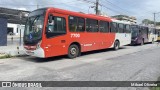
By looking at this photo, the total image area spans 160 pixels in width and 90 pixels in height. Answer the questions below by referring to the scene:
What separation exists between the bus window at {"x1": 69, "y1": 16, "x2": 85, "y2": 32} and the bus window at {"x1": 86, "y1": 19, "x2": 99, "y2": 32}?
2.02ft

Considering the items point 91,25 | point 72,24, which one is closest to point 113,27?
point 91,25

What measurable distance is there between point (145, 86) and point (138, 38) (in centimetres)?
2023

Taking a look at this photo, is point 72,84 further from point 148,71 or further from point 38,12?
point 38,12

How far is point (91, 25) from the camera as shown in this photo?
1587 centimetres

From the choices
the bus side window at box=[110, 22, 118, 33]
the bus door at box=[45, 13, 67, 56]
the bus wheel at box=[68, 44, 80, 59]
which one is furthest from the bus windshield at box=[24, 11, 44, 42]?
the bus side window at box=[110, 22, 118, 33]

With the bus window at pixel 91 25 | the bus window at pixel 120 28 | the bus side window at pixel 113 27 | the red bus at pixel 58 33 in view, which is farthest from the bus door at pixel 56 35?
the bus window at pixel 120 28

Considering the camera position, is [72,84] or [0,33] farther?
[0,33]

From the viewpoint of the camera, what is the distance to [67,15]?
1340cm

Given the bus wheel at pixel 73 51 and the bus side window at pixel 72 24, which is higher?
the bus side window at pixel 72 24

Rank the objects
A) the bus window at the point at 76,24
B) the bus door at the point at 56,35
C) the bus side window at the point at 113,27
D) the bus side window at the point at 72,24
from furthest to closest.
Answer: the bus side window at the point at 113,27 → the bus window at the point at 76,24 → the bus side window at the point at 72,24 → the bus door at the point at 56,35

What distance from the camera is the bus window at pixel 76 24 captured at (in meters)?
13.7

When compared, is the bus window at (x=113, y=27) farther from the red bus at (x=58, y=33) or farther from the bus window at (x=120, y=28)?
the red bus at (x=58, y=33)

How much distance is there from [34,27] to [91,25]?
4.98 m

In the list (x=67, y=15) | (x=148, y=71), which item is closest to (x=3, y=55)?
(x=67, y=15)
